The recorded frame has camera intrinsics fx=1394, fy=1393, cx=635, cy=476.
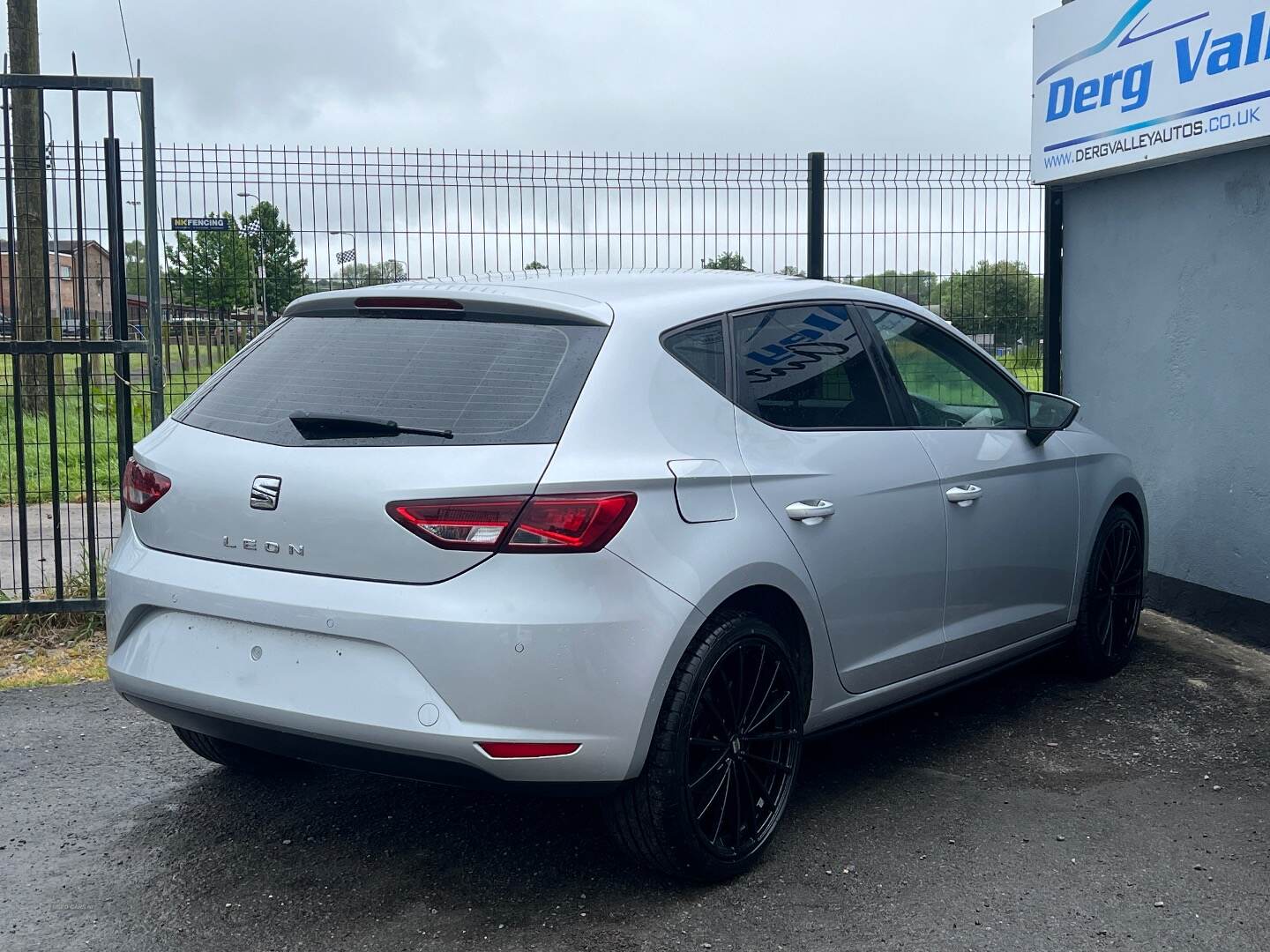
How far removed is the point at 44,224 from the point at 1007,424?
468 centimetres

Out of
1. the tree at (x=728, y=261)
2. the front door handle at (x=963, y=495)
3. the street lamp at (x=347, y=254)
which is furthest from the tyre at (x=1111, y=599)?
the street lamp at (x=347, y=254)

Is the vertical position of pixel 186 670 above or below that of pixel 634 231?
below

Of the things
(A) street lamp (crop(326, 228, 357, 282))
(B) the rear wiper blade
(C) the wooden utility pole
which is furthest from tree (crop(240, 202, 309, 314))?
(B) the rear wiper blade

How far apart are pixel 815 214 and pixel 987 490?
13.4ft

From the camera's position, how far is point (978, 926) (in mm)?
3623

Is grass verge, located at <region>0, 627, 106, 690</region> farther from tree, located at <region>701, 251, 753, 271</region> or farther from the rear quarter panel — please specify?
tree, located at <region>701, 251, 753, 271</region>

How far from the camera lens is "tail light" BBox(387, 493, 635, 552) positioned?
132 inches

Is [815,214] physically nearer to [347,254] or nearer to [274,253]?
[347,254]

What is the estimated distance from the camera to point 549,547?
3363 mm

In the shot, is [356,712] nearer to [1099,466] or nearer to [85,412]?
[1099,466]

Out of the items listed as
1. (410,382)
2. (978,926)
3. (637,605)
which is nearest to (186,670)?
(410,382)

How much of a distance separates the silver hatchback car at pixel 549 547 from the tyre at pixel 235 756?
2 cm

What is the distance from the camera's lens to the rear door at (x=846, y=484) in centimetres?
408

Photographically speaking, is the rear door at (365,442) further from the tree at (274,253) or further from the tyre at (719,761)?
the tree at (274,253)
